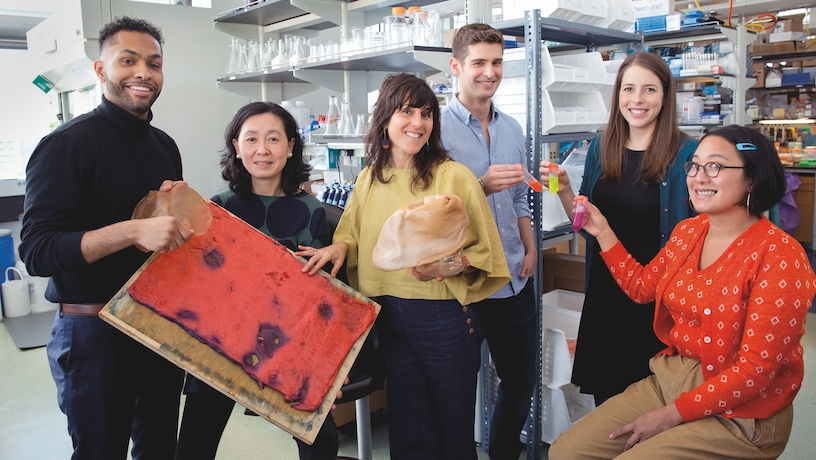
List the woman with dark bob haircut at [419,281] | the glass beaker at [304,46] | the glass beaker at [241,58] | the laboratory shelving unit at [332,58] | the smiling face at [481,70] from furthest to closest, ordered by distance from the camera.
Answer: the glass beaker at [241,58] < the glass beaker at [304,46] < the laboratory shelving unit at [332,58] < the smiling face at [481,70] < the woman with dark bob haircut at [419,281]

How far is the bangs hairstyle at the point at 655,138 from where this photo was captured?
72.4 inches

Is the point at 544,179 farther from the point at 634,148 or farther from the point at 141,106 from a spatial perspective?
the point at 141,106

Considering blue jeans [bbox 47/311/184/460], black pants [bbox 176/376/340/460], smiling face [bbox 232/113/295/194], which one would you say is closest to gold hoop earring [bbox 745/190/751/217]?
smiling face [bbox 232/113/295/194]

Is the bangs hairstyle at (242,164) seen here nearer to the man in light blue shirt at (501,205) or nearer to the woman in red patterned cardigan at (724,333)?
the man in light blue shirt at (501,205)

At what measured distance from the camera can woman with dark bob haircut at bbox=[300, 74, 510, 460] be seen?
1.50 m

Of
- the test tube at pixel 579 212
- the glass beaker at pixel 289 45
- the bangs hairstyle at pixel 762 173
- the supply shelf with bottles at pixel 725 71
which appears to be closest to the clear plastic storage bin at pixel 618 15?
the test tube at pixel 579 212

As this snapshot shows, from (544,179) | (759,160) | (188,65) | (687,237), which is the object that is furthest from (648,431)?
(188,65)

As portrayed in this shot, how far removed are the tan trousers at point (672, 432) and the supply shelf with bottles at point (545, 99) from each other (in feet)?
2.42

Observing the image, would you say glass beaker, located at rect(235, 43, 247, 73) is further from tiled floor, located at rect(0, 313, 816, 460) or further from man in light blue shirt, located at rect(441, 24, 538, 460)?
man in light blue shirt, located at rect(441, 24, 538, 460)

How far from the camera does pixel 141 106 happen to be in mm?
1550

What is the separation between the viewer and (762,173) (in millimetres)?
1389

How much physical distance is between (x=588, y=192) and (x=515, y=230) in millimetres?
339

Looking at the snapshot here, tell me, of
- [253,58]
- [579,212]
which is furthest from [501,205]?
[253,58]

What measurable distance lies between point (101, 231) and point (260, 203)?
1.57 ft
